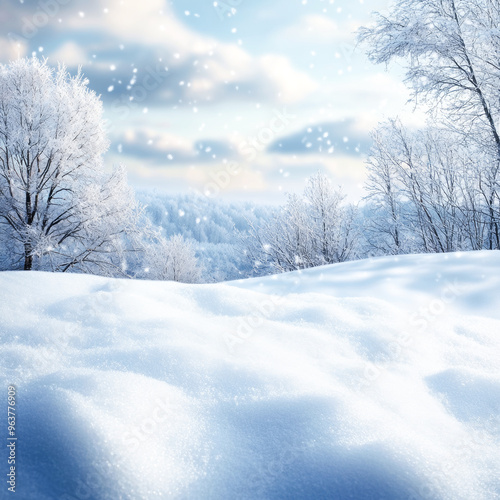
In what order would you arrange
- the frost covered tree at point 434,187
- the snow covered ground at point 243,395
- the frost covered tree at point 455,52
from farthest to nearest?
the frost covered tree at point 434,187 < the frost covered tree at point 455,52 < the snow covered ground at point 243,395

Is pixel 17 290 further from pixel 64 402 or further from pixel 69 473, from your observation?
Result: pixel 69 473

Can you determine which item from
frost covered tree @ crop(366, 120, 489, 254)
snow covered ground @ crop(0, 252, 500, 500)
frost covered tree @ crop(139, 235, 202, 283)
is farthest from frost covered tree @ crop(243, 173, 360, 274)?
frost covered tree @ crop(139, 235, 202, 283)

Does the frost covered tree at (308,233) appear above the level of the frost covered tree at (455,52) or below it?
below

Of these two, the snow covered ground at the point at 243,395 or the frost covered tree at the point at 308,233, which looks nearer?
the snow covered ground at the point at 243,395

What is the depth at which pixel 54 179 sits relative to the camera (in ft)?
32.8

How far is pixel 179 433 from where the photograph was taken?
0.95 metres

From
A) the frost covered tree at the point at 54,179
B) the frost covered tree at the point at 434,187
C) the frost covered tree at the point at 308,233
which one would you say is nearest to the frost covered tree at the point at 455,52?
the frost covered tree at the point at 434,187

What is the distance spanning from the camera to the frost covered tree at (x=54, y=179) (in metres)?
9.52

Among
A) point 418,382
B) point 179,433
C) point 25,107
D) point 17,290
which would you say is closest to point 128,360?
point 179,433

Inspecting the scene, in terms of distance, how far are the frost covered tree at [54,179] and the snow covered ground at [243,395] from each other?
9.08 meters

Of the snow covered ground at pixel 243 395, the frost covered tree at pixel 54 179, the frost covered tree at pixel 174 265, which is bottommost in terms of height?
the snow covered ground at pixel 243 395

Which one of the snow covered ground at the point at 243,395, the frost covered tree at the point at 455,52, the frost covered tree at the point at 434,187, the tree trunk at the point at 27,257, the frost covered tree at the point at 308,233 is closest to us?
the snow covered ground at the point at 243,395

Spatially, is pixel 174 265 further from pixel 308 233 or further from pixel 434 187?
pixel 434 187

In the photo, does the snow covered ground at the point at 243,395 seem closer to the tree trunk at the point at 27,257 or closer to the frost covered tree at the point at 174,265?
the tree trunk at the point at 27,257
